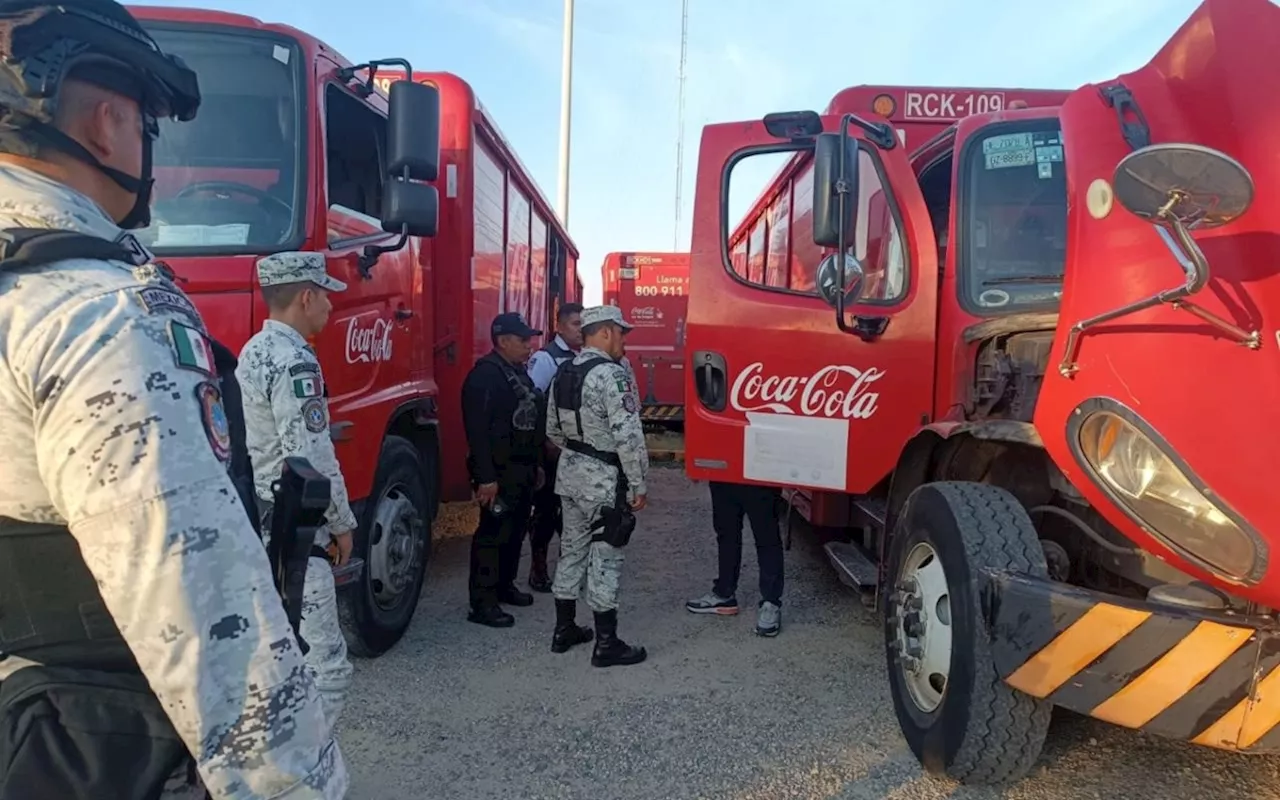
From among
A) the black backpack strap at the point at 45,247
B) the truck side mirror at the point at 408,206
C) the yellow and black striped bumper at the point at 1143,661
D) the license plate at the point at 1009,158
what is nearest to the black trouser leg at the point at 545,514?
the truck side mirror at the point at 408,206

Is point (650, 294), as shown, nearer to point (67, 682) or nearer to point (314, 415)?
point (314, 415)

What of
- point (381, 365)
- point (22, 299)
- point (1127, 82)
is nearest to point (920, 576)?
point (1127, 82)

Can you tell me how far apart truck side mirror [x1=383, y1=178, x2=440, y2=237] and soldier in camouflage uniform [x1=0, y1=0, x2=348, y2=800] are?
2.45 metres

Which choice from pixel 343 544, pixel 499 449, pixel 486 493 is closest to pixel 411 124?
pixel 343 544

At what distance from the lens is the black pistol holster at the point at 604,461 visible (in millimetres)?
4156

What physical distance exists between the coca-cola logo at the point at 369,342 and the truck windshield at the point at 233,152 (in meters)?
0.53

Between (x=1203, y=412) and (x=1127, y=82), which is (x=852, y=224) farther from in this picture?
(x=1203, y=412)

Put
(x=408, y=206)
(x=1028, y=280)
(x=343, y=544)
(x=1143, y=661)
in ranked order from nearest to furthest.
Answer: (x=1143, y=661) < (x=343, y=544) < (x=408, y=206) < (x=1028, y=280)

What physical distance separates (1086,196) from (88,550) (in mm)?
2473

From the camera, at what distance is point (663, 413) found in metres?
11.9

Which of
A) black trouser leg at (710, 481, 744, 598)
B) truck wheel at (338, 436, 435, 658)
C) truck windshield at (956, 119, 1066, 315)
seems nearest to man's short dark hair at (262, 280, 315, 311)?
truck wheel at (338, 436, 435, 658)

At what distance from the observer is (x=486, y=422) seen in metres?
4.74

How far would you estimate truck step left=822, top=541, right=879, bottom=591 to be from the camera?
13.7 feet

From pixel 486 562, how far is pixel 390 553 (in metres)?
0.63
